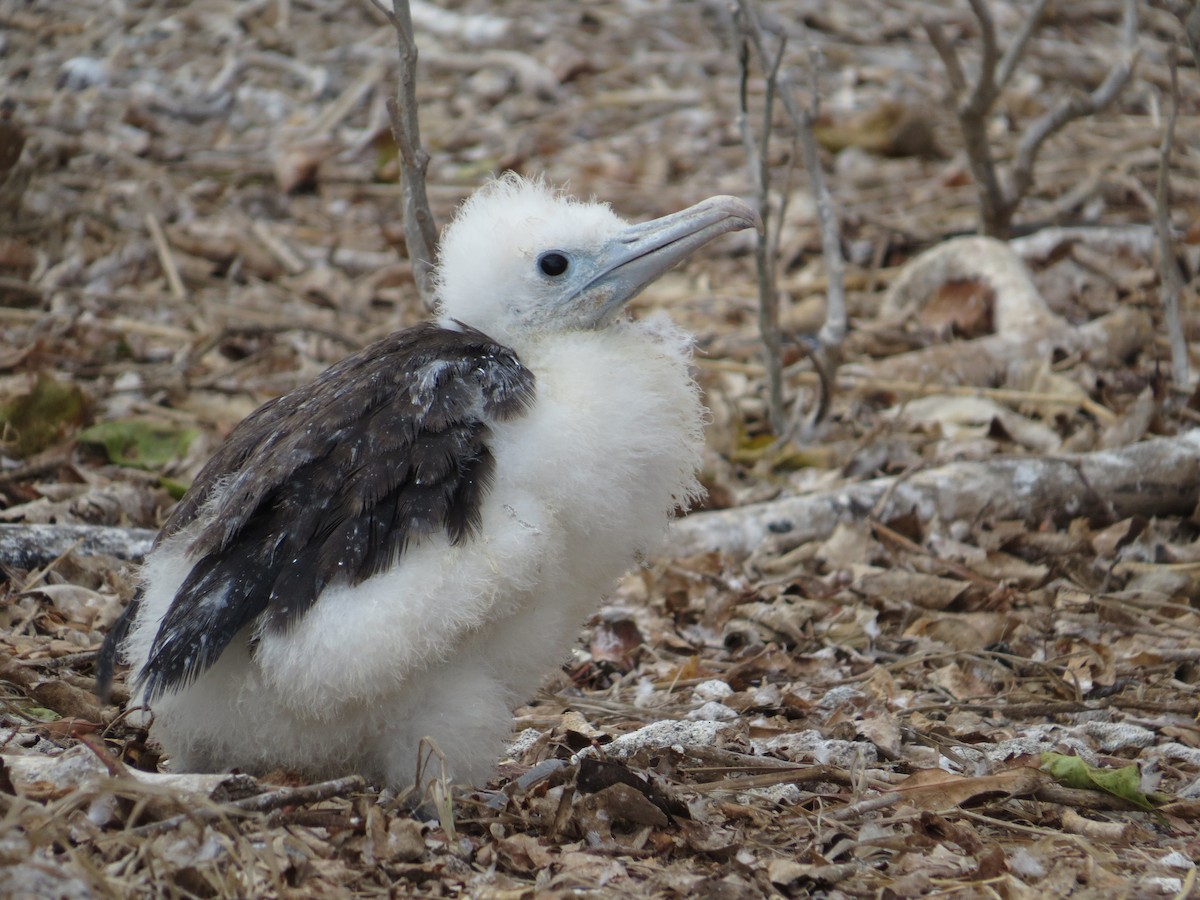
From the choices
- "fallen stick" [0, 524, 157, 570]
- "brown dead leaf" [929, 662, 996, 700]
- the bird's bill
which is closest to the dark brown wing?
the bird's bill

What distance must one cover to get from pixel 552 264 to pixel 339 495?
A: 3.32 ft

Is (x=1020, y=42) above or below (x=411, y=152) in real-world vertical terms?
above

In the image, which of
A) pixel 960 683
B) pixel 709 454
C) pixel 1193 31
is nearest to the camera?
pixel 960 683

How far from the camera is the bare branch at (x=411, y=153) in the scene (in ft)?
15.2

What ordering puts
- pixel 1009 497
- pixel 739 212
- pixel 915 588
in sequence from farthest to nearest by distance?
1. pixel 1009 497
2. pixel 915 588
3. pixel 739 212

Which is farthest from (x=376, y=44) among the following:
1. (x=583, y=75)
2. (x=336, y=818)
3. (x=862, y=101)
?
(x=336, y=818)

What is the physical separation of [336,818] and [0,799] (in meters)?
0.71

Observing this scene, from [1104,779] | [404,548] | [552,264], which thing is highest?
[552,264]

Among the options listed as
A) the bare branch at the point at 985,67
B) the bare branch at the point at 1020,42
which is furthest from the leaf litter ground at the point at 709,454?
the bare branch at the point at 1020,42

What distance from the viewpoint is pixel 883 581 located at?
542 centimetres

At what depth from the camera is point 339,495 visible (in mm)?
3264

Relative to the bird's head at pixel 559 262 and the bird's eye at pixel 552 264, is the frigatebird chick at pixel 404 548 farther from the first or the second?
the bird's eye at pixel 552 264

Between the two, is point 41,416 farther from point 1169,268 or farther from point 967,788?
point 1169,268

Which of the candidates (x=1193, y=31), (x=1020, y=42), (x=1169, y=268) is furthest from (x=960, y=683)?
(x=1020, y=42)
